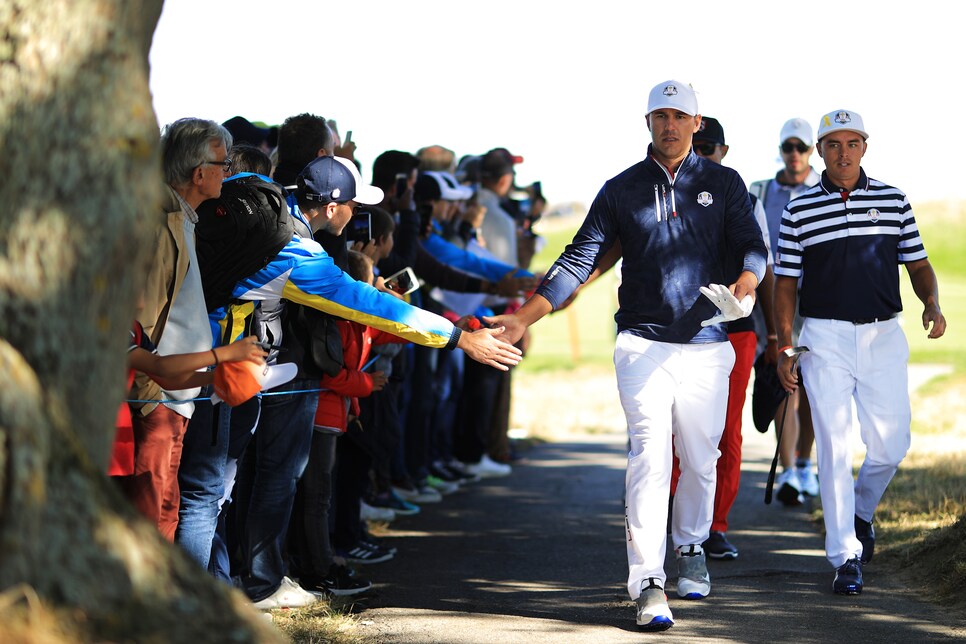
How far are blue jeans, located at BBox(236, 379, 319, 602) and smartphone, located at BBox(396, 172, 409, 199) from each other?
328cm

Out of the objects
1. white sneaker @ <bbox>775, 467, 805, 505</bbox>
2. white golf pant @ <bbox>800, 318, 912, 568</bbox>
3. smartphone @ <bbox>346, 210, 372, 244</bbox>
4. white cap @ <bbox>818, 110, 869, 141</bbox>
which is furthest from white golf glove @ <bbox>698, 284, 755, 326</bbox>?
white sneaker @ <bbox>775, 467, 805, 505</bbox>

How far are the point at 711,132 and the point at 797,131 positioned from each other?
6.28 ft

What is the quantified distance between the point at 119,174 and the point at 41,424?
64 centimetres

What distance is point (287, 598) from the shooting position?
263 inches

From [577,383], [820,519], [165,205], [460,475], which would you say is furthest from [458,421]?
[577,383]

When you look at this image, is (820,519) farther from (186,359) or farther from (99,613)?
(99,613)

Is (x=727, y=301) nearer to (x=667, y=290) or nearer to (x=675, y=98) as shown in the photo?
(x=667, y=290)

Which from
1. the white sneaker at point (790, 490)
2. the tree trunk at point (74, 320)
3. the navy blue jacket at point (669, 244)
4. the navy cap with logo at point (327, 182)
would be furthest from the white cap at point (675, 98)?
the white sneaker at point (790, 490)

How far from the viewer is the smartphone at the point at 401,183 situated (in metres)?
9.69

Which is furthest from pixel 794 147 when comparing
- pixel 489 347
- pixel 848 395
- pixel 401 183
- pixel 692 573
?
pixel 489 347

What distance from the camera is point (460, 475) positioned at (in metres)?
11.9

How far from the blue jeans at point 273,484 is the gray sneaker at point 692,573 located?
79.2 inches

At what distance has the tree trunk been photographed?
3.23 meters

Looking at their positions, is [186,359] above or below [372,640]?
above
